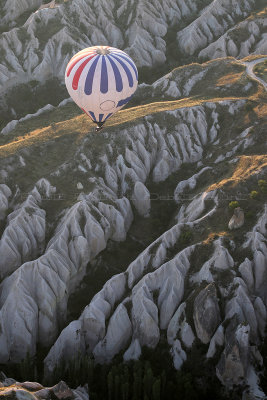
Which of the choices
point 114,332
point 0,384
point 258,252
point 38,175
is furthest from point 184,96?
point 0,384

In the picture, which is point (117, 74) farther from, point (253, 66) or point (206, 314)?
point (253, 66)

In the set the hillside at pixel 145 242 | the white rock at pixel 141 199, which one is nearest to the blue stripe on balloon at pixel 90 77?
the hillside at pixel 145 242

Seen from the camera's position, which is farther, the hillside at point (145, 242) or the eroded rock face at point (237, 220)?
the eroded rock face at point (237, 220)

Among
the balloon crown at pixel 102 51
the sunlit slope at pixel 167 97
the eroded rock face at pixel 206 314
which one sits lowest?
the eroded rock face at pixel 206 314

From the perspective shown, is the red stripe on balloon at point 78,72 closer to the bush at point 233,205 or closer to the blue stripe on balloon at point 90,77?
the blue stripe on balloon at point 90,77

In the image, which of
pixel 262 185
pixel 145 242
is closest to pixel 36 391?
pixel 145 242
